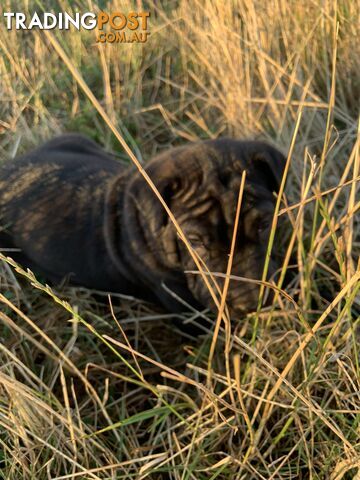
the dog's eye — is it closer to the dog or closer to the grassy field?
the dog

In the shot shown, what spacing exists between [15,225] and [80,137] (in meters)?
0.86

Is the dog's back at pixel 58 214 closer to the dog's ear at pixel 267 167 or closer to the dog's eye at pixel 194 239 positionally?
the dog's eye at pixel 194 239

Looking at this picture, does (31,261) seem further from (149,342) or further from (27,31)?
(27,31)

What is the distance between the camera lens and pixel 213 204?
237 centimetres

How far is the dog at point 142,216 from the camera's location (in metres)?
2.36

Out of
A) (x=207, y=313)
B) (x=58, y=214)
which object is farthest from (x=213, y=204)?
(x=58, y=214)

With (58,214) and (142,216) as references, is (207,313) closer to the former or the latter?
(142,216)

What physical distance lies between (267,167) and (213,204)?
0.29 meters

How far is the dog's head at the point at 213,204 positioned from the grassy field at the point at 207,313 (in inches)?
5.8

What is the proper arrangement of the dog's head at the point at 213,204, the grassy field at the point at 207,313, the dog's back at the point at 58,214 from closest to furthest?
the grassy field at the point at 207,313 < the dog's head at the point at 213,204 < the dog's back at the point at 58,214

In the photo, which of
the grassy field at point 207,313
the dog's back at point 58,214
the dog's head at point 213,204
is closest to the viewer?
the grassy field at point 207,313

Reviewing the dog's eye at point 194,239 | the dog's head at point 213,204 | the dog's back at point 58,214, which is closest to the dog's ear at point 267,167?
the dog's head at point 213,204

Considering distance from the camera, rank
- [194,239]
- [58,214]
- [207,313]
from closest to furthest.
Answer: [194,239] → [207,313] → [58,214]

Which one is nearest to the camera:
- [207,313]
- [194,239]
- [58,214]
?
[194,239]
